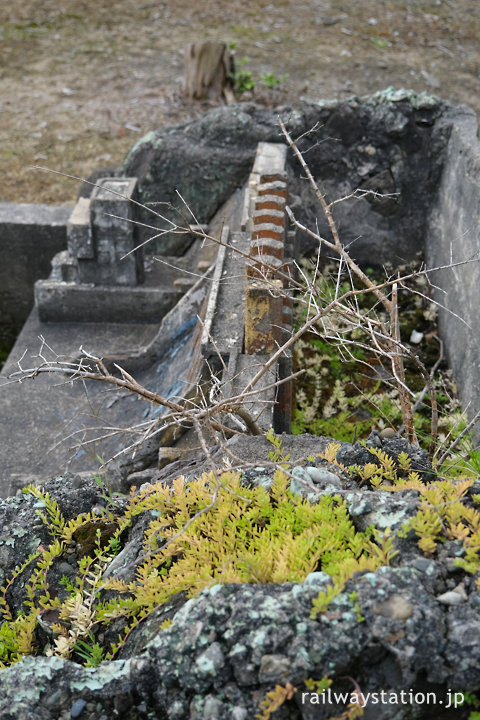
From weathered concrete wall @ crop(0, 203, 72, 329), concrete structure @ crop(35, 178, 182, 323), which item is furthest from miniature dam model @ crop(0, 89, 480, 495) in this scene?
weathered concrete wall @ crop(0, 203, 72, 329)

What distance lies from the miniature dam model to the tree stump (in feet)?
12.4

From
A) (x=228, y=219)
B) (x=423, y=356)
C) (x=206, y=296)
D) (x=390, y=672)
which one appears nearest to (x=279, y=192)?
(x=206, y=296)

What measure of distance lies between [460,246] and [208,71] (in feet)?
19.2

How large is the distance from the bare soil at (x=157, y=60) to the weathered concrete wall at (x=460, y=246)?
A: 4.26 meters

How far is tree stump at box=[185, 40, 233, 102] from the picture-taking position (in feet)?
33.1

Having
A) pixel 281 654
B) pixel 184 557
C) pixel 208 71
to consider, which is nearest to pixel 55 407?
pixel 184 557

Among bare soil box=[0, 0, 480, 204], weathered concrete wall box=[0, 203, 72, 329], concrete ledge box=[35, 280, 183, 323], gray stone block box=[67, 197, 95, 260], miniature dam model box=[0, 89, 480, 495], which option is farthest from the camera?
bare soil box=[0, 0, 480, 204]

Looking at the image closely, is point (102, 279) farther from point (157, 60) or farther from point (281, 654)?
point (157, 60)

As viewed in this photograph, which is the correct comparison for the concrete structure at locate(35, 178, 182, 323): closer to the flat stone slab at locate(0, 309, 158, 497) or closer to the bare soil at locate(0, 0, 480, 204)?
the flat stone slab at locate(0, 309, 158, 497)

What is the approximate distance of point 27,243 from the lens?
21.9 feet

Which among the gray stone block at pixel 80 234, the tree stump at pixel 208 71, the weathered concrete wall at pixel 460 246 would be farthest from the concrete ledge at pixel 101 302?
the tree stump at pixel 208 71

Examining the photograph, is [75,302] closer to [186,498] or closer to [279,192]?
[279,192]

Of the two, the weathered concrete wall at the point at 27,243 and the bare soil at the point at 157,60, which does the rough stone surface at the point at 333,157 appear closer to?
the weathered concrete wall at the point at 27,243

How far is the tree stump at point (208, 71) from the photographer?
10102 mm
